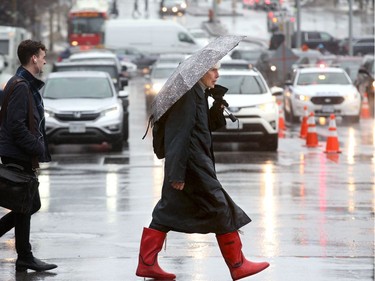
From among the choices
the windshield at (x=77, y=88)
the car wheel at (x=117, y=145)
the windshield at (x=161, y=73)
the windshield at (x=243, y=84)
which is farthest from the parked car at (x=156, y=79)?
the car wheel at (x=117, y=145)

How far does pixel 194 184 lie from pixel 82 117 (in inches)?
568

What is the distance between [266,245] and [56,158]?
11.5 metres

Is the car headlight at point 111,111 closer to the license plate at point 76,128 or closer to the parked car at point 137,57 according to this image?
the license plate at point 76,128

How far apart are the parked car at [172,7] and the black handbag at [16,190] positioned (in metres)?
92.5

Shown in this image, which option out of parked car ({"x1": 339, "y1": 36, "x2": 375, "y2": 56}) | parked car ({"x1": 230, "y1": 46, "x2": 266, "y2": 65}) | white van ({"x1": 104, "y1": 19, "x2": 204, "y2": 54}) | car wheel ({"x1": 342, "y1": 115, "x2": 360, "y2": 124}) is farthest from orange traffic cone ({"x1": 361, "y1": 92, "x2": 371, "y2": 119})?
parked car ({"x1": 339, "y1": 36, "x2": 375, "y2": 56})

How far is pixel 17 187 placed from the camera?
10461 millimetres

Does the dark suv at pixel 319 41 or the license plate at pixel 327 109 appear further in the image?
the dark suv at pixel 319 41

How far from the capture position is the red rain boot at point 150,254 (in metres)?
10.0

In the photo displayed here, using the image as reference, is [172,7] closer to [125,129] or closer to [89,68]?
[89,68]

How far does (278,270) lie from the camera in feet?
34.6

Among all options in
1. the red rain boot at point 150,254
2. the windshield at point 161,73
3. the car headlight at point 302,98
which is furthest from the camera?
the windshield at point 161,73

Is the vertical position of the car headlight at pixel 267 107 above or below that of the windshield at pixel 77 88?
below

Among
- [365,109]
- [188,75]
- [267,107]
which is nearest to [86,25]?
[365,109]

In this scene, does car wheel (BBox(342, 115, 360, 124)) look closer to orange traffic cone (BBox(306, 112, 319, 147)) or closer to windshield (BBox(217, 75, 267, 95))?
windshield (BBox(217, 75, 267, 95))
